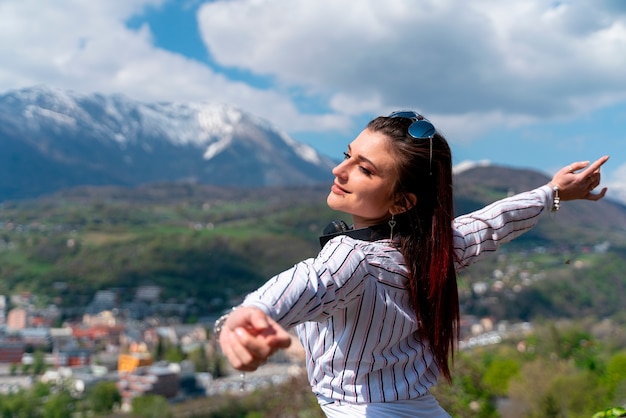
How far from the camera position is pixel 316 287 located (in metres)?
1.27

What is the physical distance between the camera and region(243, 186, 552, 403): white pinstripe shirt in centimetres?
133

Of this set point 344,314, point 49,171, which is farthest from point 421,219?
point 49,171

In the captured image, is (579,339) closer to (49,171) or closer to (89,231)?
(89,231)

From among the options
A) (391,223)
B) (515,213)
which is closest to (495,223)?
(515,213)

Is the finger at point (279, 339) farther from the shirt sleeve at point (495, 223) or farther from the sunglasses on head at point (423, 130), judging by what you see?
the shirt sleeve at point (495, 223)

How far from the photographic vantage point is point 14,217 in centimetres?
10931

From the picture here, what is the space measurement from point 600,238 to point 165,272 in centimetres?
6358

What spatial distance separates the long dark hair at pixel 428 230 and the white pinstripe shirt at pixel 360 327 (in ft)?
0.11

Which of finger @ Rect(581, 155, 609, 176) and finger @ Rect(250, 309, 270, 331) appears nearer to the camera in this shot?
finger @ Rect(250, 309, 270, 331)

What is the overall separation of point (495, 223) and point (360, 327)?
0.62 meters

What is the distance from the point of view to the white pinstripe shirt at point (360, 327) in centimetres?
133

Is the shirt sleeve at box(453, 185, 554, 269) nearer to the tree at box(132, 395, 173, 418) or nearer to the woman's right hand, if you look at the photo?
the woman's right hand

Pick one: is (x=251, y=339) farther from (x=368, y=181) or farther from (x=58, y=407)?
(x=58, y=407)

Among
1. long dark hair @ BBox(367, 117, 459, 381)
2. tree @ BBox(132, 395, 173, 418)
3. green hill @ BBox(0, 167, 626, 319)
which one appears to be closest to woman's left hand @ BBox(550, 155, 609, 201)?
long dark hair @ BBox(367, 117, 459, 381)
